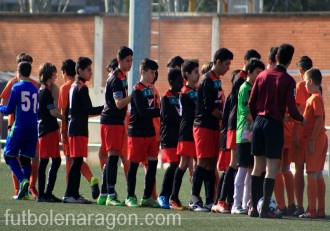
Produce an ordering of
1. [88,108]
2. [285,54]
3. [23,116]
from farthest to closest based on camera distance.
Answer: [23,116] → [88,108] → [285,54]

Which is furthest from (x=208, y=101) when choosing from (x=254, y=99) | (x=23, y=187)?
(x=23, y=187)

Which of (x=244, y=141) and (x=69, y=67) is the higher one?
(x=69, y=67)

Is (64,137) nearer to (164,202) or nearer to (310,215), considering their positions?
(164,202)

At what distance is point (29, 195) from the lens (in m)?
14.6

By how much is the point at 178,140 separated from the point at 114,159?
2.89 ft

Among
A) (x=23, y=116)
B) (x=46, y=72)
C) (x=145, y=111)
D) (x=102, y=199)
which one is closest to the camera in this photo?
(x=145, y=111)

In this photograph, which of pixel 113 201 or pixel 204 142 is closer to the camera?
pixel 204 142

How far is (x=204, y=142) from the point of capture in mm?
12695

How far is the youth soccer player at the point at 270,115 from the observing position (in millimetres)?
11617

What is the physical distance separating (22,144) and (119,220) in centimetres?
292

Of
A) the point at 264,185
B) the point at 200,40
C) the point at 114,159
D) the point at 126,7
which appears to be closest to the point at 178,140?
the point at 114,159

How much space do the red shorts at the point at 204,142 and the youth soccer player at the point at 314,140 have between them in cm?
116

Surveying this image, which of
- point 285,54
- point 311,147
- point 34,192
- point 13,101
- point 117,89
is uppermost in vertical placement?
point 285,54

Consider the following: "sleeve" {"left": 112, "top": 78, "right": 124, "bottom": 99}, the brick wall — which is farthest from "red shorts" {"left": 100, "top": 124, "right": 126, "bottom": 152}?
the brick wall
